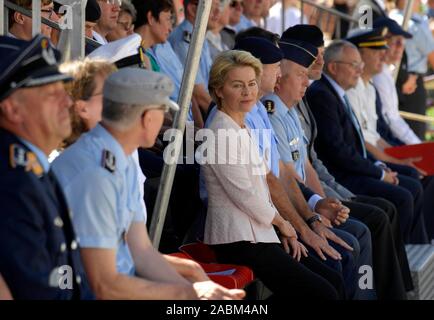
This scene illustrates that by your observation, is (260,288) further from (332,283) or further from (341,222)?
(341,222)

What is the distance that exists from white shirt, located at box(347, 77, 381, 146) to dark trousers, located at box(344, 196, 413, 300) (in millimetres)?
1626

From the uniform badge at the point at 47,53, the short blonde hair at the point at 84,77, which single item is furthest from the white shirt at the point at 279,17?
the uniform badge at the point at 47,53

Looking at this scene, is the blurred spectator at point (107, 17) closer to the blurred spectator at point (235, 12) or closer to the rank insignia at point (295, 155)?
the rank insignia at point (295, 155)

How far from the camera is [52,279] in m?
3.62

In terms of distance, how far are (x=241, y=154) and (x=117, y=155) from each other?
1639 mm

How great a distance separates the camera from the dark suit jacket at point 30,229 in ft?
11.5

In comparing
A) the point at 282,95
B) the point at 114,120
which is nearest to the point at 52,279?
the point at 114,120

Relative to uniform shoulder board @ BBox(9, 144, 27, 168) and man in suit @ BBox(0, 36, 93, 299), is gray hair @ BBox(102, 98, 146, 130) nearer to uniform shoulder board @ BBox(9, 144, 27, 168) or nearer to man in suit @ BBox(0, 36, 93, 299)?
man in suit @ BBox(0, 36, 93, 299)

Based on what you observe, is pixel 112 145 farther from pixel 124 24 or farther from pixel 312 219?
pixel 124 24

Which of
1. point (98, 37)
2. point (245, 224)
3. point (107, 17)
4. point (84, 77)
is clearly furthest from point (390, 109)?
point (84, 77)

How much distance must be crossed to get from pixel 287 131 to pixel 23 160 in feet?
10.7

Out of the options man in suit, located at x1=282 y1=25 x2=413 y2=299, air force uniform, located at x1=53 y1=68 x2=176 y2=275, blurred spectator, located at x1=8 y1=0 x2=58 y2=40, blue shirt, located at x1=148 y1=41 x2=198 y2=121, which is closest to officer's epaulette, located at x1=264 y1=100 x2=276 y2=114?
man in suit, located at x1=282 y1=25 x2=413 y2=299

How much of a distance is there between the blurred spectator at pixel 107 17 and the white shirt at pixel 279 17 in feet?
13.4

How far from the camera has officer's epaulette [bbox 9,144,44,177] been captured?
3.59m
